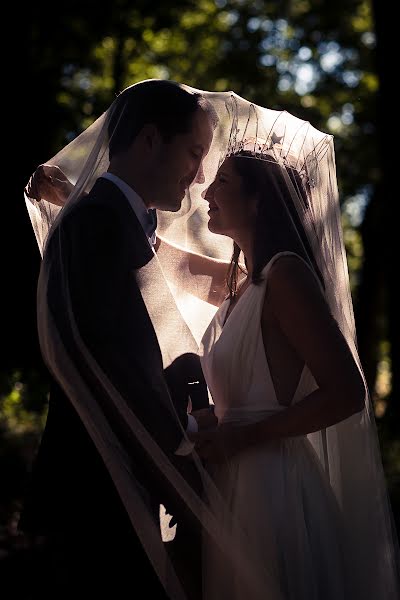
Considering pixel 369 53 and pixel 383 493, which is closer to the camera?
pixel 383 493

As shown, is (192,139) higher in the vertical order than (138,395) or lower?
higher

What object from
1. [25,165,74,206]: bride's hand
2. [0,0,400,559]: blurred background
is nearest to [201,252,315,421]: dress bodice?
[25,165,74,206]: bride's hand

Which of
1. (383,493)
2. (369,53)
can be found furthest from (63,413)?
(369,53)

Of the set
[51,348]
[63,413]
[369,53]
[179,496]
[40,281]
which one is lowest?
[179,496]

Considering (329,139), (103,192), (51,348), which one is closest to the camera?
(51,348)

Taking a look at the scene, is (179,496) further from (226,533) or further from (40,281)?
(40,281)

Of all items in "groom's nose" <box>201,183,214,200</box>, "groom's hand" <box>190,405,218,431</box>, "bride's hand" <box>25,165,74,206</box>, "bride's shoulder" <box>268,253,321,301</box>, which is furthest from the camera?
"bride's hand" <box>25,165,74,206</box>

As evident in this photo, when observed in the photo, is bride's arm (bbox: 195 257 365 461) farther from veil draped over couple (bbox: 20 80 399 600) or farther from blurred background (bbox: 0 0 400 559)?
blurred background (bbox: 0 0 400 559)

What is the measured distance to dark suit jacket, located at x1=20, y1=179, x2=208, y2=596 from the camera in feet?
9.57

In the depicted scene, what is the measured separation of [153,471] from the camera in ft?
9.64

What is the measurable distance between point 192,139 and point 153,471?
123 cm

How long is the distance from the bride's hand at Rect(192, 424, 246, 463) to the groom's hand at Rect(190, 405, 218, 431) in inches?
2.5

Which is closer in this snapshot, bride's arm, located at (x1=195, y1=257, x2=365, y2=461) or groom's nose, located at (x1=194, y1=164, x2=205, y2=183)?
bride's arm, located at (x1=195, y1=257, x2=365, y2=461)

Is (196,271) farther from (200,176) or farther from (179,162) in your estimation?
(179,162)
